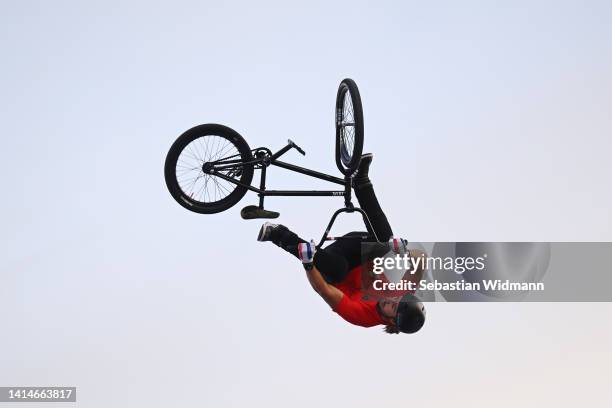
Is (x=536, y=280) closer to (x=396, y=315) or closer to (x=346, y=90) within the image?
(x=396, y=315)

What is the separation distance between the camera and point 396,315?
36.7 feet

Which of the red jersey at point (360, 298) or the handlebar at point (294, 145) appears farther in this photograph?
the handlebar at point (294, 145)

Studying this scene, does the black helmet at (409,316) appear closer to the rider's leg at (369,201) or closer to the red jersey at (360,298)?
the red jersey at (360,298)

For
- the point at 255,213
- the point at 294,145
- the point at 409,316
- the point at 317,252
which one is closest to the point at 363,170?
the point at 294,145

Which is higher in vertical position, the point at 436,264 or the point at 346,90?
the point at 346,90

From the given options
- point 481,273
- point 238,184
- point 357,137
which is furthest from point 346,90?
point 481,273

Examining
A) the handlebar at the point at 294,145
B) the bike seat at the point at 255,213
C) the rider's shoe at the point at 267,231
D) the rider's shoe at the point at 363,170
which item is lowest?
the rider's shoe at the point at 267,231

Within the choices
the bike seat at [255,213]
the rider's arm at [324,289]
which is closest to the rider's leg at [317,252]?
the rider's arm at [324,289]

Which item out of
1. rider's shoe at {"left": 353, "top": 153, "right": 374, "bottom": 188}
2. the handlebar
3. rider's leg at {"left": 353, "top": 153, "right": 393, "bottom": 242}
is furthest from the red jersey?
the handlebar

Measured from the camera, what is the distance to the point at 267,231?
1116 cm

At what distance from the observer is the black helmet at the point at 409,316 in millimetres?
11078

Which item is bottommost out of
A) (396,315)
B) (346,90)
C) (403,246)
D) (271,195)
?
(396,315)

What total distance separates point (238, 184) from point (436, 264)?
2638 millimetres

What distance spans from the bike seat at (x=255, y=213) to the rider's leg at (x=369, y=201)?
1.05 meters
